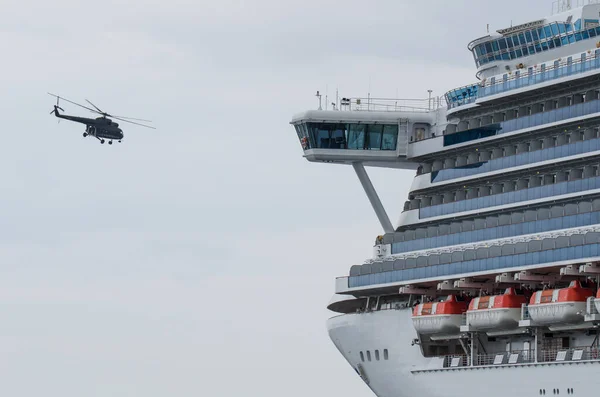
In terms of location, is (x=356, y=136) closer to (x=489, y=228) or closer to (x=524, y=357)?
(x=489, y=228)

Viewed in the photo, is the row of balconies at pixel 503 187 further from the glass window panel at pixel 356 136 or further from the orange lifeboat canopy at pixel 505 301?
the orange lifeboat canopy at pixel 505 301

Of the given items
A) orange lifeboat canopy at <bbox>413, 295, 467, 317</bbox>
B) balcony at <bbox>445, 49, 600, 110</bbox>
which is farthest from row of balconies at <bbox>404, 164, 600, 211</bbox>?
orange lifeboat canopy at <bbox>413, 295, 467, 317</bbox>

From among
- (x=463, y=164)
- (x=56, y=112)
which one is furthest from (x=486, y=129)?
(x=56, y=112)

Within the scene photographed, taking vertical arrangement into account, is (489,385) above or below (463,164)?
below

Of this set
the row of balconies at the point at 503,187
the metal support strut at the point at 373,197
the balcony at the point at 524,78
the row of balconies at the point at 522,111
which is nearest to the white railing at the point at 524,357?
the row of balconies at the point at 503,187

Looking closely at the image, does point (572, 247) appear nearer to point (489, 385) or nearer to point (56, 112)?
point (489, 385)
